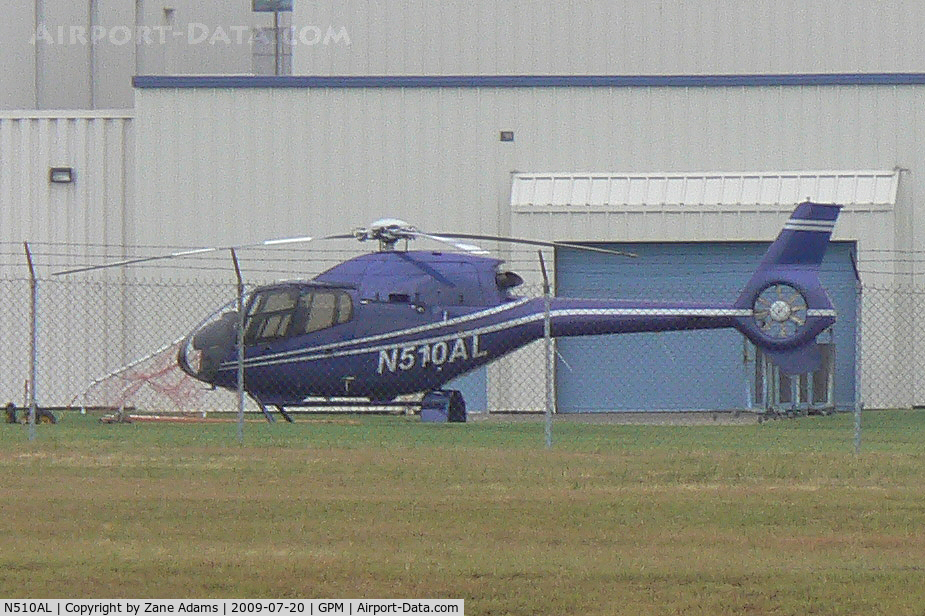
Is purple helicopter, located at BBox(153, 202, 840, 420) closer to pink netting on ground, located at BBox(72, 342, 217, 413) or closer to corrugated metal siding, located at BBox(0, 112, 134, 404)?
pink netting on ground, located at BBox(72, 342, 217, 413)

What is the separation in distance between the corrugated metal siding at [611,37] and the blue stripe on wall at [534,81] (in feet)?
11.3

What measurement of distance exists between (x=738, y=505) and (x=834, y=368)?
55.3 feet

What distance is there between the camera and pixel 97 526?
12.1 meters

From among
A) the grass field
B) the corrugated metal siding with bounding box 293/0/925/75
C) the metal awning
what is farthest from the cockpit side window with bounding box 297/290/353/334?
the corrugated metal siding with bounding box 293/0/925/75

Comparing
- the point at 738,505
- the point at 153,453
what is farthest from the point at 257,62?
the point at 738,505

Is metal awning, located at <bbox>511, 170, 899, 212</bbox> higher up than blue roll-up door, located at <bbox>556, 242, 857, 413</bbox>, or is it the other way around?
metal awning, located at <bbox>511, 170, 899, 212</bbox>

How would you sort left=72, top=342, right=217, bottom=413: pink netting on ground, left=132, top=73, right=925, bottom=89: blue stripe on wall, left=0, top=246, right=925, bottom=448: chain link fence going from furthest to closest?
left=132, top=73, right=925, bottom=89: blue stripe on wall < left=0, top=246, right=925, bottom=448: chain link fence < left=72, top=342, right=217, bottom=413: pink netting on ground

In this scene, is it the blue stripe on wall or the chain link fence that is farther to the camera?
the blue stripe on wall

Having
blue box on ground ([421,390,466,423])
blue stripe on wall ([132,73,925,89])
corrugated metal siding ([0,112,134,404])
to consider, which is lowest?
blue box on ground ([421,390,466,423])

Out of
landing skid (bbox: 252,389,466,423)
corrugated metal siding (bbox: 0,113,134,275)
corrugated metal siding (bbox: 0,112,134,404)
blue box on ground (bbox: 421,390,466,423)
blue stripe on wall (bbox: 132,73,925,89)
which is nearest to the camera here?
landing skid (bbox: 252,389,466,423)

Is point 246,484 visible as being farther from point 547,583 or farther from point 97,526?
point 547,583

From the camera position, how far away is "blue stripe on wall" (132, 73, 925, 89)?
30484mm

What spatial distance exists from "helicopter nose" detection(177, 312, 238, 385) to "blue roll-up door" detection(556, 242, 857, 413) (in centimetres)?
790

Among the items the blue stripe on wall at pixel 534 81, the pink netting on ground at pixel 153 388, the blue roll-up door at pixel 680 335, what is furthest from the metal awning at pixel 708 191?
the pink netting on ground at pixel 153 388
